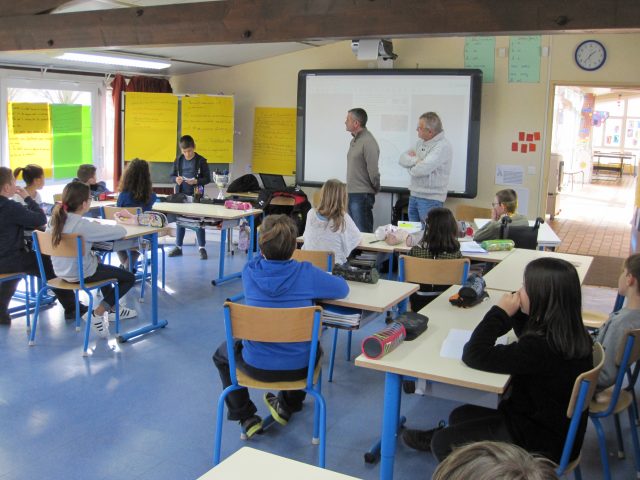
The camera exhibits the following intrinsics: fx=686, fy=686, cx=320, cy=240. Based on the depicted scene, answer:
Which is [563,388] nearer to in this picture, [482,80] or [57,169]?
[482,80]

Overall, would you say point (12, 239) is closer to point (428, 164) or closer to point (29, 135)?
point (29, 135)

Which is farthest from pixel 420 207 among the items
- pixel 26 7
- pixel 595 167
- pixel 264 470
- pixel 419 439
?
pixel 595 167

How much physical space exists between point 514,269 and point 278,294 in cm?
173

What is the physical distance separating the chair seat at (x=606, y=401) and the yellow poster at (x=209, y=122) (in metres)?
6.40

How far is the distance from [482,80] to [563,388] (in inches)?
215

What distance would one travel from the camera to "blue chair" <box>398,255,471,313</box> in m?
3.80

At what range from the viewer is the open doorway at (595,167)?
9.42 m

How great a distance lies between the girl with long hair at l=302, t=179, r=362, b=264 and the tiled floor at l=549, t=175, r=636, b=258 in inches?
180

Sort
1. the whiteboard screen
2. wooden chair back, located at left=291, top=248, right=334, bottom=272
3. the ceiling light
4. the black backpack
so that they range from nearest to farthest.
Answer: wooden chair back, located at left=291, top=248, right=334, bottom=272 < the ceiling light < the whiteboard screen < the black backpack

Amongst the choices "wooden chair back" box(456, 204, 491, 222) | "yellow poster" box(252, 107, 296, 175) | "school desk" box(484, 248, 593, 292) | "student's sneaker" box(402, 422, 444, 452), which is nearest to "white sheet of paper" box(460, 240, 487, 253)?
"school desk" box(484, 248, 593, 292)

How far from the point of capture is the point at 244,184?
8.23 metres

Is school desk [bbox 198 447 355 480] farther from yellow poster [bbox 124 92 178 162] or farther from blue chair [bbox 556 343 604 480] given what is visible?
yellow poster [bbox 124 92 178 162]

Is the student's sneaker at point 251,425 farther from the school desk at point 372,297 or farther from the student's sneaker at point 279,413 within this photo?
the school desk at point 372,297

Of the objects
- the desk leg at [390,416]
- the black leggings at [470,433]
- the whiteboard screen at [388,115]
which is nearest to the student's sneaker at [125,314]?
the desk leg at [390,416]
